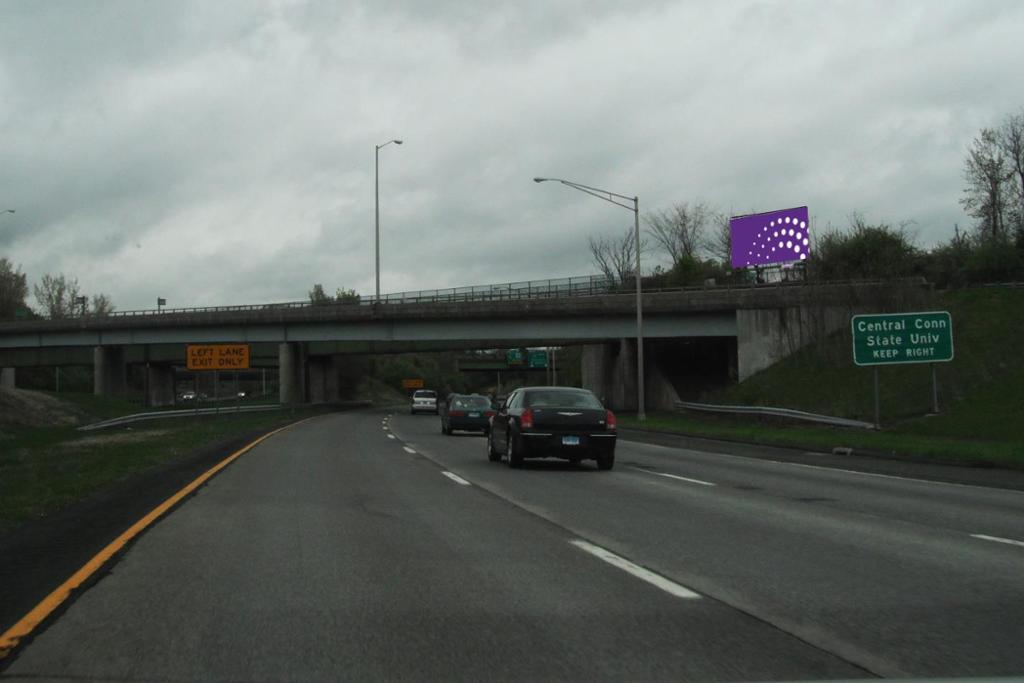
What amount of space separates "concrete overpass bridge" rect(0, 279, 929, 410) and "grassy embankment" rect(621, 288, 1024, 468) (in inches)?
92.3

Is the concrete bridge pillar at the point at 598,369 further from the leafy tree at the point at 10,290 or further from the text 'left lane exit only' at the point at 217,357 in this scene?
the leafy tree at the point at 10,290

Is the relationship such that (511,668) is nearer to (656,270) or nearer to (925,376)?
(925,376)

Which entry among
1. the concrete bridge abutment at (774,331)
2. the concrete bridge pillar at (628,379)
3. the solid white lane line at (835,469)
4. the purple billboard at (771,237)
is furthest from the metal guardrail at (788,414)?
the purple billboard at (771,237)

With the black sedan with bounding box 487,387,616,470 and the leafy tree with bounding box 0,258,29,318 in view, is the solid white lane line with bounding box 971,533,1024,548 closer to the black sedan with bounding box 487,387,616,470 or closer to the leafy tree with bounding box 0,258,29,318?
the black sedan with bounding box 487,387,616,470

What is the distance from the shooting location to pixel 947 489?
649 inches

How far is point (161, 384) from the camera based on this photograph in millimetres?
96875

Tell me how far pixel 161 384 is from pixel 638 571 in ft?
311

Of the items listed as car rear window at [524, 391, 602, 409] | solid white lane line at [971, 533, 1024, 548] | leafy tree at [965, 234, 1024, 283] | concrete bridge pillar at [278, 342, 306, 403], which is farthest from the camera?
concrete bridge pillar at [278, 342, 306, 403]

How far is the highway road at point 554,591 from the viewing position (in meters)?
5.86

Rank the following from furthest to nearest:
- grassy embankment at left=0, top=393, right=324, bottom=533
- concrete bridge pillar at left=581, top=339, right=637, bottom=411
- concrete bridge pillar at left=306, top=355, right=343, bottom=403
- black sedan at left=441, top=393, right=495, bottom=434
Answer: concrete bridge pillar at left=306, top=355, right=343, bottom=403 < concrete bridge pillar at left=581, top=339, right=637, bottom=411 < black sedan at left=441, top=393, right=495, bottom=434 < grassy embankment at left=0, top=393, right=324, bottom=533

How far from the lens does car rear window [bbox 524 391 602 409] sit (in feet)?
66.8

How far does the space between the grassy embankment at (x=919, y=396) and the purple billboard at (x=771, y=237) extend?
9855 mm

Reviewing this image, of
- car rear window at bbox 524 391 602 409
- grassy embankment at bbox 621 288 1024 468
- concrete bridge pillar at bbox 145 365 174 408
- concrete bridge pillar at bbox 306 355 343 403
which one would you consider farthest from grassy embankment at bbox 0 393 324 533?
concrete bridge pillar at bbox 145 365 174 408

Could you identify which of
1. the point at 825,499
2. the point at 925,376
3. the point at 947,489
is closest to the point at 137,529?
the point at 825,499
